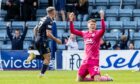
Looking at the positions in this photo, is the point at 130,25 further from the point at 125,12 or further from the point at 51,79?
the point at 51,79

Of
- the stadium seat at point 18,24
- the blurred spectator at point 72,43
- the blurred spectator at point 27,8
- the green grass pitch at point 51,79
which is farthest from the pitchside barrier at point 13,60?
the green grass pitch at point 51,79

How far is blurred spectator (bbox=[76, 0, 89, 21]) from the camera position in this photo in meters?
28.1

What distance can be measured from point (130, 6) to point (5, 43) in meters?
6.66

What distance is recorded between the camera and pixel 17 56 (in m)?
25.2

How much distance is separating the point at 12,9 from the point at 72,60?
5203 millimetres

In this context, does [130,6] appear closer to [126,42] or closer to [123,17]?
[123,17]

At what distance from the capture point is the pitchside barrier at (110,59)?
972 inches

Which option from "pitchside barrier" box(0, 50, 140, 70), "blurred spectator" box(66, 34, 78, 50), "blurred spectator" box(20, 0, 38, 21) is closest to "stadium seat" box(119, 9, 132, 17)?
"blurred spectator" box(20, 0, 38, 21)

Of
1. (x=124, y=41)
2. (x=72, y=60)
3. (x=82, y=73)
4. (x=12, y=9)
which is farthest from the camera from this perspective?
(x=12, y=9)

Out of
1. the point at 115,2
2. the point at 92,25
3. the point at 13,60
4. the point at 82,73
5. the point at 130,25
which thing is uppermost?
the point at 92,25

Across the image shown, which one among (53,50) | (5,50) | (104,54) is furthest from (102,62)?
(5,50)

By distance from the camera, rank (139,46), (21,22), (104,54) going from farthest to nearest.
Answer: (21,22) → (139,46) → (104,54)

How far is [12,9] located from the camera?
28.5m

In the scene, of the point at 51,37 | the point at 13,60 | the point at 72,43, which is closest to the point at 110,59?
the point at 72,43
